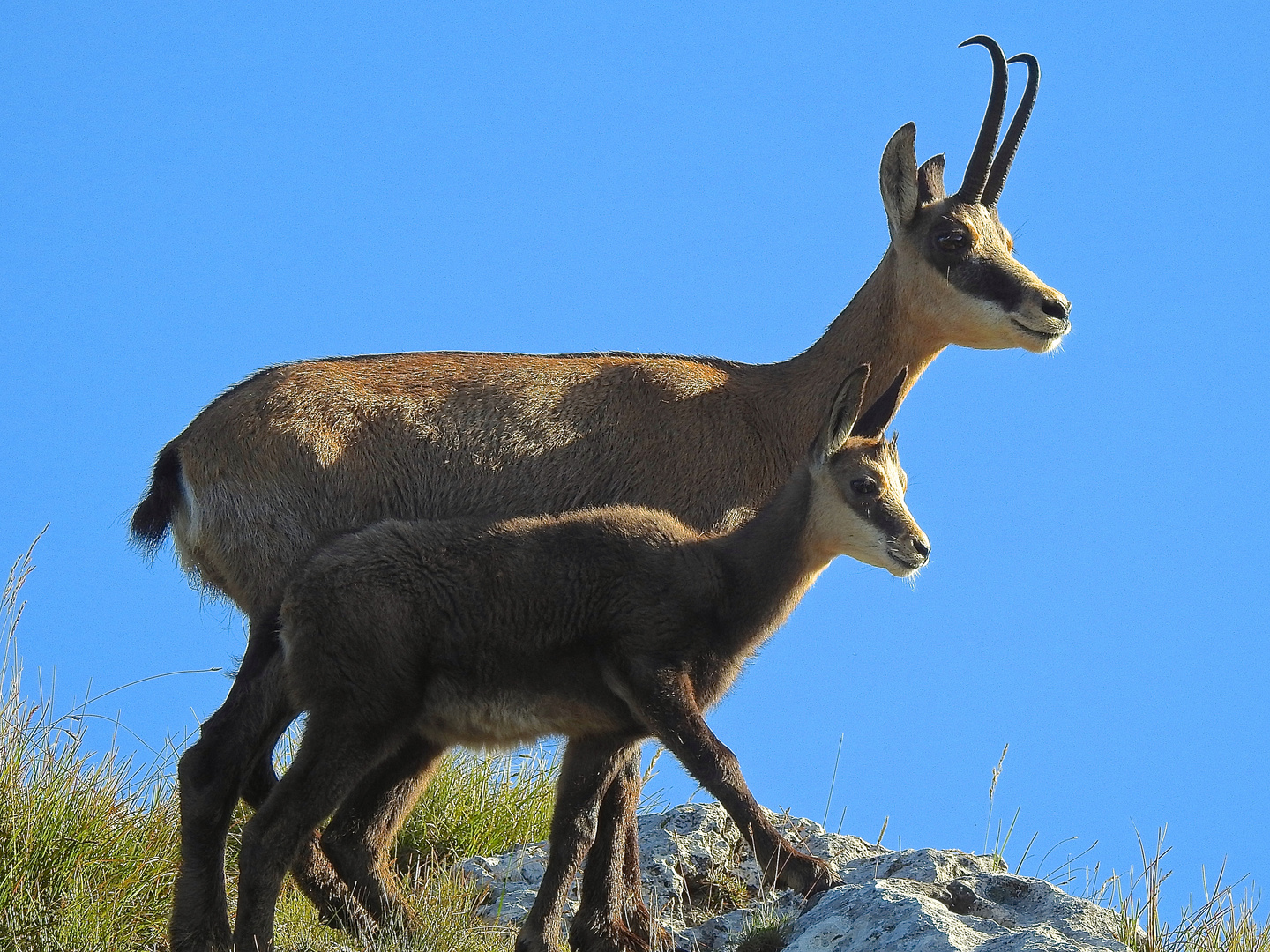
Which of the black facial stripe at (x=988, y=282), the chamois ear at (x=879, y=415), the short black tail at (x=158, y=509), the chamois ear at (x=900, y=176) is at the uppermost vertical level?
the chamois ear at (x=900, y=176)

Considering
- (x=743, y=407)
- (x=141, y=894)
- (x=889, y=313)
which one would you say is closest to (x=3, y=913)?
(x=141, y=894)

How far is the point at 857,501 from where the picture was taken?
24.2ft

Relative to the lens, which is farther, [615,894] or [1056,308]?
[1056,308]

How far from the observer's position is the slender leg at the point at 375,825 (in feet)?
24.3

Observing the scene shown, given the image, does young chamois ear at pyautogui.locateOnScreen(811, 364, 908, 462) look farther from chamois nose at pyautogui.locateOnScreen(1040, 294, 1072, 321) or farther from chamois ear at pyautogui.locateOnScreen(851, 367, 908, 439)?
chamois nose at pyautogui.locateOnScreen(1040, 294, 1072, 321)

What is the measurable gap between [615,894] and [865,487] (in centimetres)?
210

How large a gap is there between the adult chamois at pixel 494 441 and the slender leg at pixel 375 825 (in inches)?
0.4

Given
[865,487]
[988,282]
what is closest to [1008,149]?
[988,282]

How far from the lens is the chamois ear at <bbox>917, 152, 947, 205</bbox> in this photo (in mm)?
9242

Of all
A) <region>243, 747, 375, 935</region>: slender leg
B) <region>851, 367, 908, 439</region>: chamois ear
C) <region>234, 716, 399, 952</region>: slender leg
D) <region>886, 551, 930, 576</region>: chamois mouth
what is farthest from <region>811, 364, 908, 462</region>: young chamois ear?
<region>243, 747, 375, 935</region>: slender leg

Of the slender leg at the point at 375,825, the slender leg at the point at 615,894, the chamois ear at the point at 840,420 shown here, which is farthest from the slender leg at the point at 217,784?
the chamois ear at the point at 840,420

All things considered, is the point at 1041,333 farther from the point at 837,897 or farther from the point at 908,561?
the point at 837,897

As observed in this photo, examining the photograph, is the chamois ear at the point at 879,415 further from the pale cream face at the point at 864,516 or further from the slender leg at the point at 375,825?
the slender leg at the point at 375,825

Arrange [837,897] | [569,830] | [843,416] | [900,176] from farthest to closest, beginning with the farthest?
1. [900,176]
2. [843,416]
3. [569,830]
4. [837,897]
